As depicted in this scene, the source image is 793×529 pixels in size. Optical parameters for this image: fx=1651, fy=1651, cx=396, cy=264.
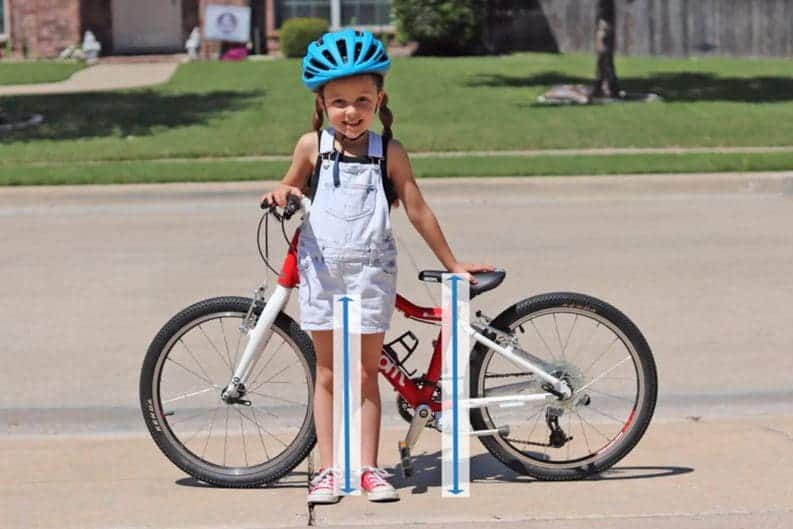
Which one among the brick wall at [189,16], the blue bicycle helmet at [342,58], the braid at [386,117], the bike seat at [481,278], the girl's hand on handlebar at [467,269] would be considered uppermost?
the blue bicycle helmet at [342,58]

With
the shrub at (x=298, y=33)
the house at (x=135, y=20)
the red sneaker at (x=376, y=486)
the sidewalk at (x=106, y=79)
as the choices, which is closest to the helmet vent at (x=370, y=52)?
the red sneaker at (x=376, y=486)

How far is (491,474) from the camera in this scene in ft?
21.1

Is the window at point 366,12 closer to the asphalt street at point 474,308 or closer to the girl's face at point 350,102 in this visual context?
the asphalt street at point 474,308

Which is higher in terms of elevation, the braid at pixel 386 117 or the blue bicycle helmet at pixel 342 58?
the blue bicycle helmet at pixel 342 58

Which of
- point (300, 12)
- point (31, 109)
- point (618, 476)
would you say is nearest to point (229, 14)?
point (300, 12)

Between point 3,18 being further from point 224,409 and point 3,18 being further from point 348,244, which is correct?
point 348,244

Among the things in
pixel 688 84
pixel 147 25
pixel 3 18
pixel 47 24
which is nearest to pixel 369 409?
pixel 688 84

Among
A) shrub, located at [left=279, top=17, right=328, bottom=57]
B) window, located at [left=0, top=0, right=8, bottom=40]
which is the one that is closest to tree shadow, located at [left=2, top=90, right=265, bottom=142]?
shrub, located at [left=279, top=17, right=328, bottom=57]

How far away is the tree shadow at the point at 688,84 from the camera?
2598cm

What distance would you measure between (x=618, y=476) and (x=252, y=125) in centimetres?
1594

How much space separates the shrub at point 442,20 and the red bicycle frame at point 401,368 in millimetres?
30766

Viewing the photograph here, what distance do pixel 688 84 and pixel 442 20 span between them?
9153mm

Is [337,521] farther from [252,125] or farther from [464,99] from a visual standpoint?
[464,99]

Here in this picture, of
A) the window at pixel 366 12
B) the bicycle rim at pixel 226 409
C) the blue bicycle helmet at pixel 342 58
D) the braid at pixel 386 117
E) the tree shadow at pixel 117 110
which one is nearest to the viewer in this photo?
the blue bicycle helmet at pixel 342 58
